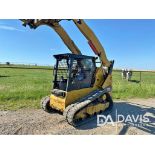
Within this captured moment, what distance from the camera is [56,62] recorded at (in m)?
7.24

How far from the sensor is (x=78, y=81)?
698 cm

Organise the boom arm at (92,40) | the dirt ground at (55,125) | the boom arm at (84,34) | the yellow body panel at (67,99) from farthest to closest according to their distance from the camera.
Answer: the boom arm at (92,40)
the boom arm at (84,34)
the yellow body panel at (67,99)
the dirt ground at (55,125)

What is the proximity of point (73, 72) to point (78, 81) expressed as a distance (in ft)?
1.13

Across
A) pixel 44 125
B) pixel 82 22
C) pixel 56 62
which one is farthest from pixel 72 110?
pixel 82 22

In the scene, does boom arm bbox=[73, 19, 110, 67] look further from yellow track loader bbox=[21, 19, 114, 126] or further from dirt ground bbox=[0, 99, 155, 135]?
dirt ground bbox=[0, 99, 155, 135]

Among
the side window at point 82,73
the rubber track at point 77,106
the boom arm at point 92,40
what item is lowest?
the rubber track at point 77,106

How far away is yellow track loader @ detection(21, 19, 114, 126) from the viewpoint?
21.2 feet

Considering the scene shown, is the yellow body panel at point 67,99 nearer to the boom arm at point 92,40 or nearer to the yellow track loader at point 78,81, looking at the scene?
the yellow track loader at point 78,81

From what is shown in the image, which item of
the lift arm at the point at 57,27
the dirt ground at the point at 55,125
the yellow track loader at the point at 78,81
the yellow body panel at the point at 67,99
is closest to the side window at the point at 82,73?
the yellow track loader at the point at 78,81

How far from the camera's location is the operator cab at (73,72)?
6652 millimetres

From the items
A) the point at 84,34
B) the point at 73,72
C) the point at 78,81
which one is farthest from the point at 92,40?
the point at 78,81

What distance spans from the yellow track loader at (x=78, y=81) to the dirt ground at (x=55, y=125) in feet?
1.00

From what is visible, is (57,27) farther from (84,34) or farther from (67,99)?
(67,99)

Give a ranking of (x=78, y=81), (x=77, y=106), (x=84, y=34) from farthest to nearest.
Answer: (x=84, y=34) → (x=78, y=81) → (x=77, y=106)
